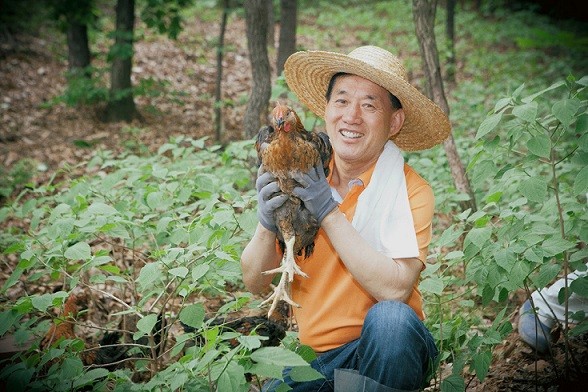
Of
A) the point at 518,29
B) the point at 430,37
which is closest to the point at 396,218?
the point at 430,37

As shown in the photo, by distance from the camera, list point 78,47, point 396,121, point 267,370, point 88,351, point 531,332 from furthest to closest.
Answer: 1. point 78,47
2. point 531,332
3. point 88,351
4. point 396,121
5. point 267,370

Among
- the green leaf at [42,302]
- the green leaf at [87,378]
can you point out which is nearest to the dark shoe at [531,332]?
the green leaf at [87,378]

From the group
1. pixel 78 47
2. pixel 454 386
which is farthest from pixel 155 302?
pixel 78 47

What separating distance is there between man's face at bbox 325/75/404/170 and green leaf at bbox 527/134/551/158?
2.33 ft

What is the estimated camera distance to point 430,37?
4457 millimetres

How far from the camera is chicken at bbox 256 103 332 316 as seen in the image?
2.23m

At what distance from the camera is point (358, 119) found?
2.65m

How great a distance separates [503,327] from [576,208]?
29.0 inches

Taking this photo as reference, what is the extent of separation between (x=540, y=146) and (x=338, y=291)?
1196 millimetres

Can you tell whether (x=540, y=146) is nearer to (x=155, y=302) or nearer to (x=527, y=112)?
(x=527, y=112)

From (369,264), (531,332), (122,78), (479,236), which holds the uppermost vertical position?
(122,78)

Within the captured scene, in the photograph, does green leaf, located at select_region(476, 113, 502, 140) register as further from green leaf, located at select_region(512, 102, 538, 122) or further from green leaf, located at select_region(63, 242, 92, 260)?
green leaf, located at select_region(63, 242, 92, 260)

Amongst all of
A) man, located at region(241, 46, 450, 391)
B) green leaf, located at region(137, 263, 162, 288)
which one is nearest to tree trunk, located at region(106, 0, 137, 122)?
man, located at region(241, 46, 450, 391)

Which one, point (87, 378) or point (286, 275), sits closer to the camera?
point (87, 378)
